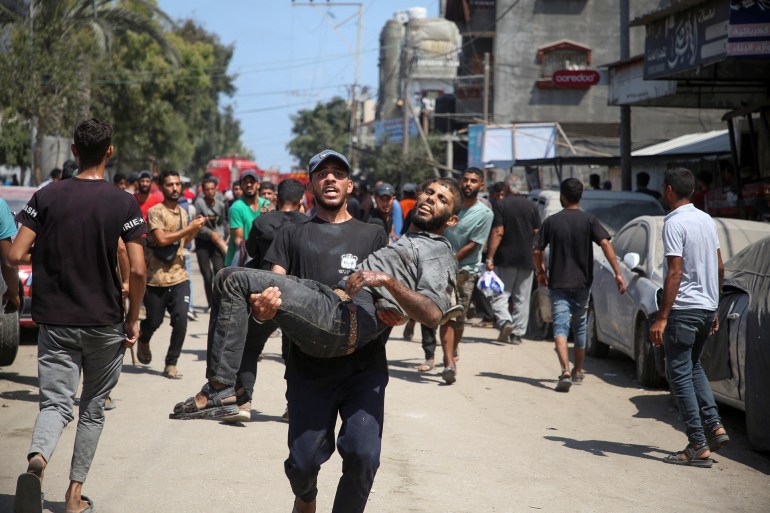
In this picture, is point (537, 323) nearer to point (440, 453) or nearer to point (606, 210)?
point (606, 210)

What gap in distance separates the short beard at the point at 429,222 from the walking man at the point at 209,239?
30.5 ft

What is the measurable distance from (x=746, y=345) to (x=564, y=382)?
2.77 meters

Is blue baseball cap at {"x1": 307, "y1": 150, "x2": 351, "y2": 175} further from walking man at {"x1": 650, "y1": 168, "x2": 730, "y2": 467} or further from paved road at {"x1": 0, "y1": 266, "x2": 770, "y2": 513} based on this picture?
walking man at {"x1": 650, "y1": 168, "x2": 730, "y2": 467}

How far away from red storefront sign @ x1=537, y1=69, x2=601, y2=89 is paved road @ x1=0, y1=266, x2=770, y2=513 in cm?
3379

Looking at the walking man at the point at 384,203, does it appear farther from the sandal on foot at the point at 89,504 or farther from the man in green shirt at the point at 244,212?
the sandal on foot at the point at 89,504

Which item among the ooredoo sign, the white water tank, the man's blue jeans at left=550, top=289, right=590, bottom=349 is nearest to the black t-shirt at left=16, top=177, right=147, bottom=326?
the man's blue jeans at left=550, top=289, right=590, bottom=349

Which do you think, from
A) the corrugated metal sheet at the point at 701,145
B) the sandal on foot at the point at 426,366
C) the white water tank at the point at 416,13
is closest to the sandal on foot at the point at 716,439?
the sandal on foot at the point at 426,366

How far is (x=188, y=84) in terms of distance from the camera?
44469mm

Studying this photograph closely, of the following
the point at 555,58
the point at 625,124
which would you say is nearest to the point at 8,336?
the point at 625,124

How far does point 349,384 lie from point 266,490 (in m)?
1.75

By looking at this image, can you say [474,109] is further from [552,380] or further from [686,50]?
[552,380]

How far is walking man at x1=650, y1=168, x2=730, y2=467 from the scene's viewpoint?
7.00 metres

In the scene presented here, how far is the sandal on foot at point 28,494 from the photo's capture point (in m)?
4.72

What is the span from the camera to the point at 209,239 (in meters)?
14.1
